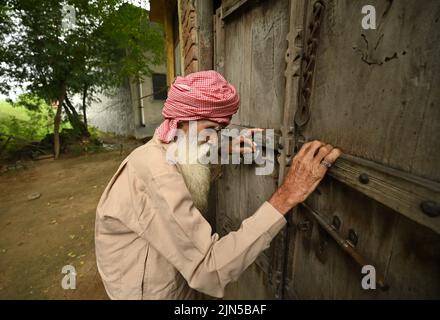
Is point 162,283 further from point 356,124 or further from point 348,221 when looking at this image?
point 356,124

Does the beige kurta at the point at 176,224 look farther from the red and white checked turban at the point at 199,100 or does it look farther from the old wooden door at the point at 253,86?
the old wooden door at the point at 253,86

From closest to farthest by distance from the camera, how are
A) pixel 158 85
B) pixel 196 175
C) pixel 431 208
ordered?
pixel 431 208 < pixel 196 175 < pixel 158 85

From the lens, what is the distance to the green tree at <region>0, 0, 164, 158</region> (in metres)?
7.93

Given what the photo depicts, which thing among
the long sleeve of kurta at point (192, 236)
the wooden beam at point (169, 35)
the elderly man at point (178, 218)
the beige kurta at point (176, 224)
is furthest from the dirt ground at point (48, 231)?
the wooden beam at point (169, 35)

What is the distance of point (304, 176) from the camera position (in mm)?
1103

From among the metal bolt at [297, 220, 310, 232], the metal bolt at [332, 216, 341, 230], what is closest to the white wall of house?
the metal bolt at [297, 220, 310, 232]

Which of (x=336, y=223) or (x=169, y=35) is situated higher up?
(x=169, y=35)

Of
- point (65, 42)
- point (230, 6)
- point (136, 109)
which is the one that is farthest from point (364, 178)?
point (136, 109)

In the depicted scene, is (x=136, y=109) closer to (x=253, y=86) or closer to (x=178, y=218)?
(x=253, y=86)

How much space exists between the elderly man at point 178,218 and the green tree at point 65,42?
9.23 m

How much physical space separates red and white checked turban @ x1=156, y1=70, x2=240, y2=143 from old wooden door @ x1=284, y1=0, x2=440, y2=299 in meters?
0.41

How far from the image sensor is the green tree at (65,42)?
793 centimetres

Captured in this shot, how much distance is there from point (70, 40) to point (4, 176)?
521 centimetres

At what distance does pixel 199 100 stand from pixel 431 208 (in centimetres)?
105
